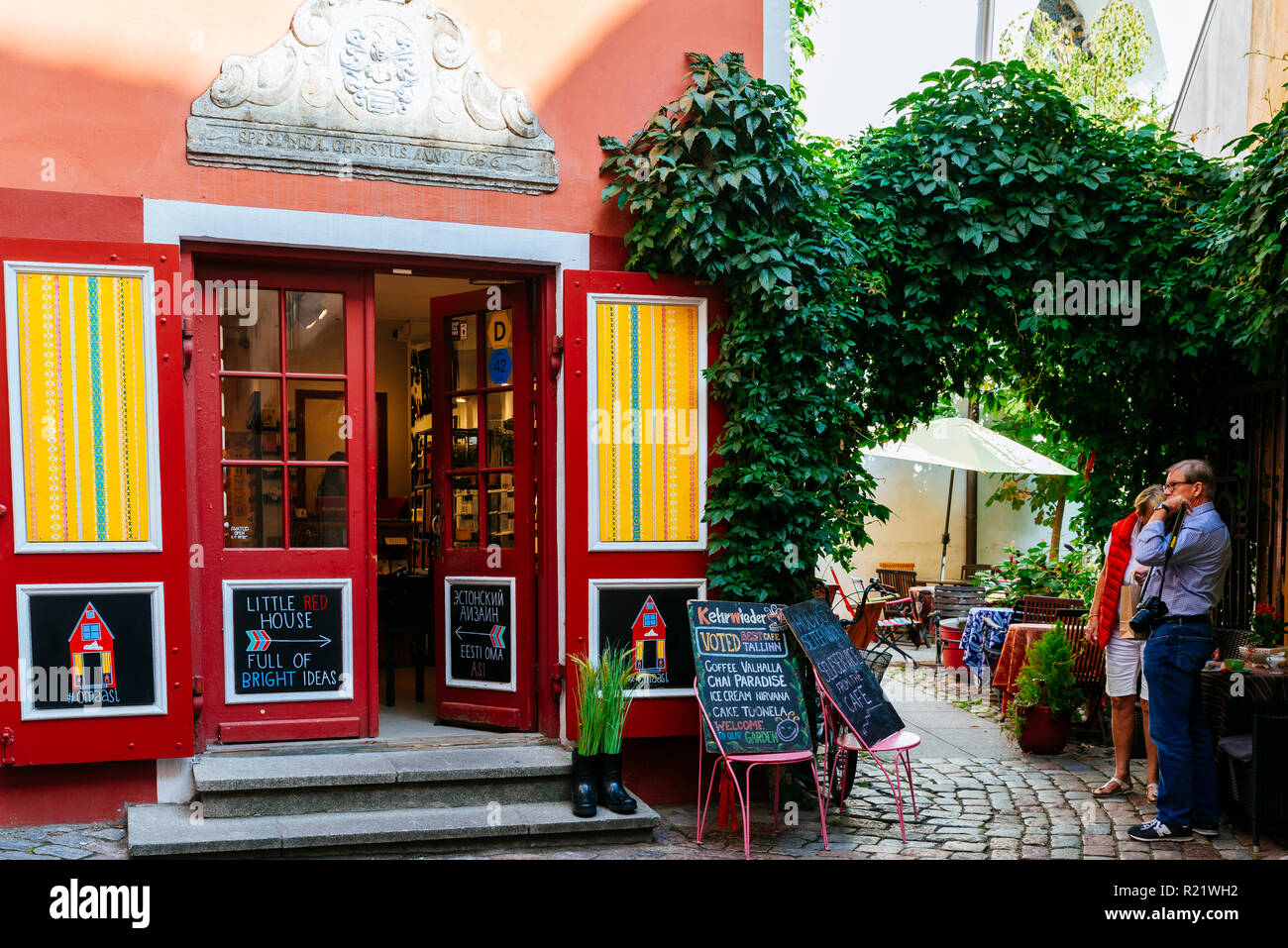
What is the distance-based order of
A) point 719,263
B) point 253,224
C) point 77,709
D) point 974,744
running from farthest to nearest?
1. point 974,744
2. point 719,263
3. point 253,224
4. point 77,709

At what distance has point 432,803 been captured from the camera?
17.7ft

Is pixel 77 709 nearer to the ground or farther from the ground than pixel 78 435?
nearer to the ground

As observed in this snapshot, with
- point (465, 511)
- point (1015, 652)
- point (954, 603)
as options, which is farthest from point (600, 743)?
point (954, 603)

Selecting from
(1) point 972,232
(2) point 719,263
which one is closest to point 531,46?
(2) point 719,263

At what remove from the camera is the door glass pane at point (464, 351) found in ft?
21.5

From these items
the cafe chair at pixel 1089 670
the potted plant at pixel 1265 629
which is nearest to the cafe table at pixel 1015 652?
the cafe chair at pixel 1089 670

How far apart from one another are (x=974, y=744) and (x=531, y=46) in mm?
5436

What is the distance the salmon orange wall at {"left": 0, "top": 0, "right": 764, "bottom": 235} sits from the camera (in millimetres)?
5188

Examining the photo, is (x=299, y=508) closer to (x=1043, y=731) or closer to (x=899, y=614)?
(x=1043, y=731)

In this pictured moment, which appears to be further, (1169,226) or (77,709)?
(1169,226)

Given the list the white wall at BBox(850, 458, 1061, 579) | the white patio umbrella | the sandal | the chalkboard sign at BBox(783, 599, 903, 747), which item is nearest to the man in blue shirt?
the sandal

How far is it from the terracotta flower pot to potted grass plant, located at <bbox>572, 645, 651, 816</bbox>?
3363 millimetres

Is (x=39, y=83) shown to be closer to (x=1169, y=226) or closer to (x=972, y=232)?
(x=972, y=232)

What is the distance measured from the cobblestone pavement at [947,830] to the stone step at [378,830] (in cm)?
7
